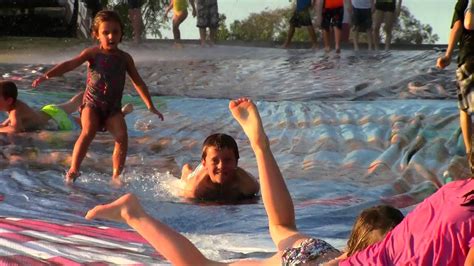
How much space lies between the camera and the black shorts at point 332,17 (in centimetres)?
→ 861

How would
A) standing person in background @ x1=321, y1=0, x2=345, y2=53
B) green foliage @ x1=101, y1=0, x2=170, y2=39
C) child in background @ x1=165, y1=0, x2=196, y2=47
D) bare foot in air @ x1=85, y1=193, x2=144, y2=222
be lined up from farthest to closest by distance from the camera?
green foliage @ x1=101, y1=0, x2=170, y2=39 < child in background @ x1=165, y1=0, x2=196, y2=47 < standing person in background @ x1=321, y1=0, x2=345, y2=53 < bare foot in air @ x1=85, y1=193, x2=144, y2=222

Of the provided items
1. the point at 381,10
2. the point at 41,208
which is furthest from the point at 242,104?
the point at 381,10

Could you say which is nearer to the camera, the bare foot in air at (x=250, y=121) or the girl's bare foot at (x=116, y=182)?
the bare foot in air at (x=250, y=121)

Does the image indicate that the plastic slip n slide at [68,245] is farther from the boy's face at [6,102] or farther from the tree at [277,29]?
the tree at [277,29]

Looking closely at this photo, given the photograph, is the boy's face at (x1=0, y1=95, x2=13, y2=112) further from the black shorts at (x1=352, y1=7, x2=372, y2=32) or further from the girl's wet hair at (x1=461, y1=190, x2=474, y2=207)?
the girl's wet hair at (x1=461, y1=190, x2=474, y2=207)

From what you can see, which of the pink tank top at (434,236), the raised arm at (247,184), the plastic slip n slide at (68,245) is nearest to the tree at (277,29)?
the raised arm at (247,184)

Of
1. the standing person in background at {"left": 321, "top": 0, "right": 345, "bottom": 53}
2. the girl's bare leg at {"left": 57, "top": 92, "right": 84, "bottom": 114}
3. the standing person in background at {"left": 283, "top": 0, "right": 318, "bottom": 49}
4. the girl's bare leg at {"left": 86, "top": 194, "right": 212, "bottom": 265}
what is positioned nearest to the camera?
the girl's bare leg at {"left": 86, "top": 194, "right": 212, "bottom": 265}

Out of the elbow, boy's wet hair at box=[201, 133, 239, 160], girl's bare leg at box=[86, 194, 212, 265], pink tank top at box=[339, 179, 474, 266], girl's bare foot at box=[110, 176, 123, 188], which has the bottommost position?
girl's bare foot at box=[110, 176, 123, 188]

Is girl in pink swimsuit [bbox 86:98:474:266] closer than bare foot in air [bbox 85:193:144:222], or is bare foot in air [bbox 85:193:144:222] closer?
girl in pink swimsuit [bbox 86:98:474:266]

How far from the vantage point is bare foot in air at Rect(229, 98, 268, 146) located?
10.6ft

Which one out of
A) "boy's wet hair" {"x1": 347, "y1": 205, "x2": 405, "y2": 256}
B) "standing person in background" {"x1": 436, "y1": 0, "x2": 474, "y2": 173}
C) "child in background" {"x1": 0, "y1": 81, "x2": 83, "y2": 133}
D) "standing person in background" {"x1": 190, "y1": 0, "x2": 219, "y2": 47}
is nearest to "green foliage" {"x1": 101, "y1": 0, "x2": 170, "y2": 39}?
"standing person in background" {"x1": 190, "y1": 0, "x2": 219, "y2": 47}

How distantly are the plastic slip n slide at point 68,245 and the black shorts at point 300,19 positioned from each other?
5197mm

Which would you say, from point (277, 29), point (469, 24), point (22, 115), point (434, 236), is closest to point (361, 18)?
point (277, 29)

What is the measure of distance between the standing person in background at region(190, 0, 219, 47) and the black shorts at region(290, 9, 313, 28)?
2.08 ft
